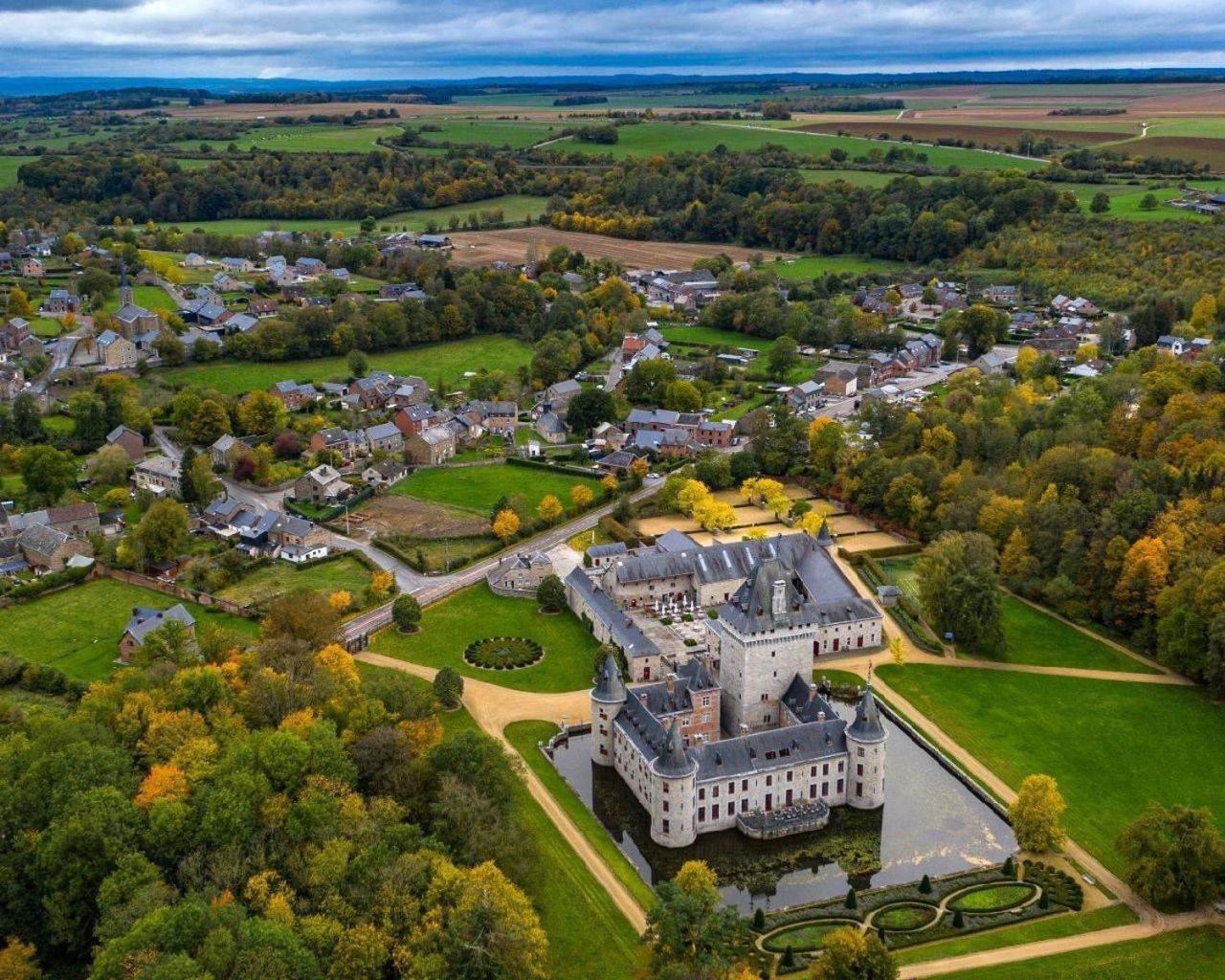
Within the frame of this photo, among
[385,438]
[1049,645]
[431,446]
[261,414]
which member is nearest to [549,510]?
[431,446]

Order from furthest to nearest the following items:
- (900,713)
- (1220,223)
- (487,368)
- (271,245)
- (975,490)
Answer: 1. (271,245)
2. (1220,223)
3. (487,368)
4. (975,490)
5. (900,713)

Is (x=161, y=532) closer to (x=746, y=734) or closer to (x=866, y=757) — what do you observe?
(x=746, y=734)

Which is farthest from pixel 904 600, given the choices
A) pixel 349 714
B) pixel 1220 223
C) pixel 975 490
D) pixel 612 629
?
pixel 1220 223

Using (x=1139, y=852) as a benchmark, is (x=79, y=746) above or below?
above

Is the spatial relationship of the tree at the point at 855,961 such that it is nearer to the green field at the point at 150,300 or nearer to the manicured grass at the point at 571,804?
the manicured grass at the point at 571,804

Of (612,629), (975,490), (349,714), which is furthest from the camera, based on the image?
(975,490)

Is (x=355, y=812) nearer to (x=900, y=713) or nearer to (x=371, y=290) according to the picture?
(x=900, y=713)

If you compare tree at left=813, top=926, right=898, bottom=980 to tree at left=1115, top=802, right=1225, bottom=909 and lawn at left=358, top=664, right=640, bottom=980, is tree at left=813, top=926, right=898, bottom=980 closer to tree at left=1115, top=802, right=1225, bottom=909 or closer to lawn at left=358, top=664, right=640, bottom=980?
lawn at left=358, top=664, right=640, bottom=980

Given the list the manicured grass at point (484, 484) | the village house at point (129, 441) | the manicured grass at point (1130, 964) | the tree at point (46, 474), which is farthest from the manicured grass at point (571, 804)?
the village house at point (129, 441)
